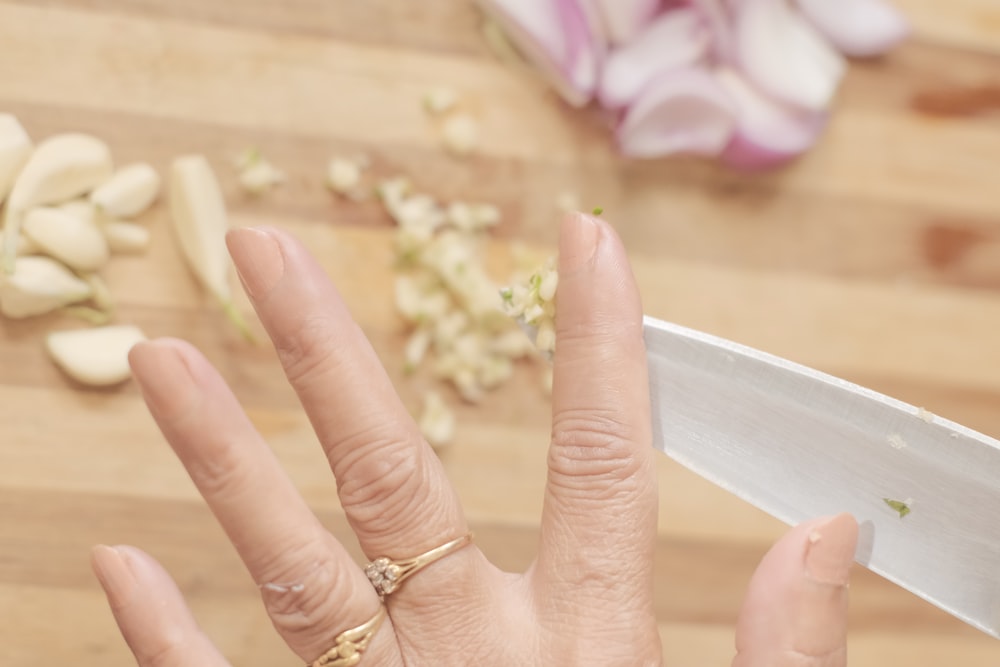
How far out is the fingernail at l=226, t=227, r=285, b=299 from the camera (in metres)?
0.79

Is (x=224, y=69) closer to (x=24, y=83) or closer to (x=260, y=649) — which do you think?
(x=24, y=83)

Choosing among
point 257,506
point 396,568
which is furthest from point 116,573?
point 396,568

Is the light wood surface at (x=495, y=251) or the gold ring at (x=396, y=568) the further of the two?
the light wood surface at (x=495, y=251)

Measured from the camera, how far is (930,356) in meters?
1.37

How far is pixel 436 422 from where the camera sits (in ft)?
3.91

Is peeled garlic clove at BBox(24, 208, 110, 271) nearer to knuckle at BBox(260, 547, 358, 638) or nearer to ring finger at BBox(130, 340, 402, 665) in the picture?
ring finger at BBox(130, 340, 402, 665)

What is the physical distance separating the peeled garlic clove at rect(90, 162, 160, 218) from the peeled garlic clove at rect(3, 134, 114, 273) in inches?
0.9

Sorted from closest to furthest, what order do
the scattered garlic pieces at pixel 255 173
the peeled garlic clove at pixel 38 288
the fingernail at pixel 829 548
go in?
the fingernail at pixel 829 548 < the peeled garlic clove at pixel 38 288 < the scattered garlic pieces at pixel 255 173

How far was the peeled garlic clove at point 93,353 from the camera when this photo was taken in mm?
1101

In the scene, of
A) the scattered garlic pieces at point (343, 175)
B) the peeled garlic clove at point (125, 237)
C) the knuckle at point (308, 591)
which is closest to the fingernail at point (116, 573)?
the knuckle at point (308, 591)

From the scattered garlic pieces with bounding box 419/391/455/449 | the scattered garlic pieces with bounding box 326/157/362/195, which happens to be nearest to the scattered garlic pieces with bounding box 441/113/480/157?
the scattered garlic pieces with bounding box 326/157/362/195

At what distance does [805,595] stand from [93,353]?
855mm

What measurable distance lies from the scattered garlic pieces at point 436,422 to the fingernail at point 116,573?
0.45 metres

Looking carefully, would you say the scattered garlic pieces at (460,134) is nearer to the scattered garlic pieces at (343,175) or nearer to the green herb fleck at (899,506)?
the scattered garlic pieces at (343,175)
